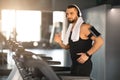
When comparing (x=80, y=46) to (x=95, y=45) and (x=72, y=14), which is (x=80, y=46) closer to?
(x=95, y=45)

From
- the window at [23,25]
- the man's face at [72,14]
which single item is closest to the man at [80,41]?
the man's face at [72,14]

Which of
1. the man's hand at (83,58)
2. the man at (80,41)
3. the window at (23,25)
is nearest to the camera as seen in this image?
the man's hand at (83,58)

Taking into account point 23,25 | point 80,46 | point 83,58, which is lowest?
point 83,58

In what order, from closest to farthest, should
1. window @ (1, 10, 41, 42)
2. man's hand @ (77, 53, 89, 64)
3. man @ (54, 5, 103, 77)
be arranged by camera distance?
man's hand @ (77, 53, 89, 64), man @ (54, 5, 103, 77), window @ (1, 10, 41, 42)

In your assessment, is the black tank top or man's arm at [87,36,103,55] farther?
the black tank top

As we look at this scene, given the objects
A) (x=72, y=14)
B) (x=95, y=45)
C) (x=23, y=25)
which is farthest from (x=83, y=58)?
(x=23, y=25)

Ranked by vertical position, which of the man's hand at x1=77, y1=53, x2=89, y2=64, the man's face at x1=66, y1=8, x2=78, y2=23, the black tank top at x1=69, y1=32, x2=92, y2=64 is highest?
the man's face at x1=66, y1=8, x2=78, y2=23

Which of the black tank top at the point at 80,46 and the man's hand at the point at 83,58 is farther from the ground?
the black tank top at the point at 80,46

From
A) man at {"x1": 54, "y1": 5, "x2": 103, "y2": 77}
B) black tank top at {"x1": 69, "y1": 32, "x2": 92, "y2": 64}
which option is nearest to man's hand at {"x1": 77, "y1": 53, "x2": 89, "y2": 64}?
man at {"x1": 54, "y1": 5, "x2": 103, "y2": 77}

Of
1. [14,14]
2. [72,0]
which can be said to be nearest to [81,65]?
[72,0]

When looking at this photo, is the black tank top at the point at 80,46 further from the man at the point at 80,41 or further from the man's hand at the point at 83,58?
the man's hand at the point at 83,58

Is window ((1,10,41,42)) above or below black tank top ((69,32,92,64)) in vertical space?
above

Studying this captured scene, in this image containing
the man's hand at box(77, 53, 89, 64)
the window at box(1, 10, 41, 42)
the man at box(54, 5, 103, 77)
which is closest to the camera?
the man's hand at box(77, 53, 89, 64)

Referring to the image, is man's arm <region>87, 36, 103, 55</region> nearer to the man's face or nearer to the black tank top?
the black tank top
